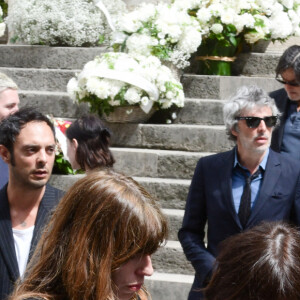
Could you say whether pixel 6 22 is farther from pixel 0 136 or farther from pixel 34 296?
pixel 34 296

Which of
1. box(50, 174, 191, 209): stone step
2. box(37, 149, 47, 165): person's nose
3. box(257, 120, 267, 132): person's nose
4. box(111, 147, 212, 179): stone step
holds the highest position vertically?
box(257, 120, 267, 132): person's nose

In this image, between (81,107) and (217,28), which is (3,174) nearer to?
(81,107)

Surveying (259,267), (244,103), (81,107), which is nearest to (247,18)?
(81,107)

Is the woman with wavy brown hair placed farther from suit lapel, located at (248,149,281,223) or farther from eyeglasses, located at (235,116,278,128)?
eyeglasses, located at (235,116,278,128)

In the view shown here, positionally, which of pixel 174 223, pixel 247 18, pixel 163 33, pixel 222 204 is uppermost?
pixel 247 18

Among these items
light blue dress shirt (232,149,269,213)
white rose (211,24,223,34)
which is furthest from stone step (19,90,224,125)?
light blue dress shirt (232,149,269,213)

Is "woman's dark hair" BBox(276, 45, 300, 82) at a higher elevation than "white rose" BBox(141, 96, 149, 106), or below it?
higher

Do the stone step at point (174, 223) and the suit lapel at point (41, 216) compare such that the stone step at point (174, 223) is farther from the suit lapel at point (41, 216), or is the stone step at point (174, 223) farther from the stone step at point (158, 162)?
the suit lapel at point (41, 216)

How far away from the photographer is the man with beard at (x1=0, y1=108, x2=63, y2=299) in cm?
326

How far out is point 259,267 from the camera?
1904 millimetres

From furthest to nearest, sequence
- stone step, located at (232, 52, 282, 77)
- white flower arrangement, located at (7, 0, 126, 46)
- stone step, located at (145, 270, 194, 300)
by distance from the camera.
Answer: white flower arrangement, located at (7, 0, 126, 46)
stone step, located at (232, 52, 282, 77)
stone step, located at (145, 270, 194, 300)

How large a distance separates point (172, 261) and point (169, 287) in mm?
316

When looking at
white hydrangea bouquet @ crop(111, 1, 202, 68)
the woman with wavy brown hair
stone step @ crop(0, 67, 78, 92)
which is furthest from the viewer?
stone step @ crop(0, 67, 78, 92)

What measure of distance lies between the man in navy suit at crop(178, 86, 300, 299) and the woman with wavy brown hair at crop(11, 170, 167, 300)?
169 centimetres
